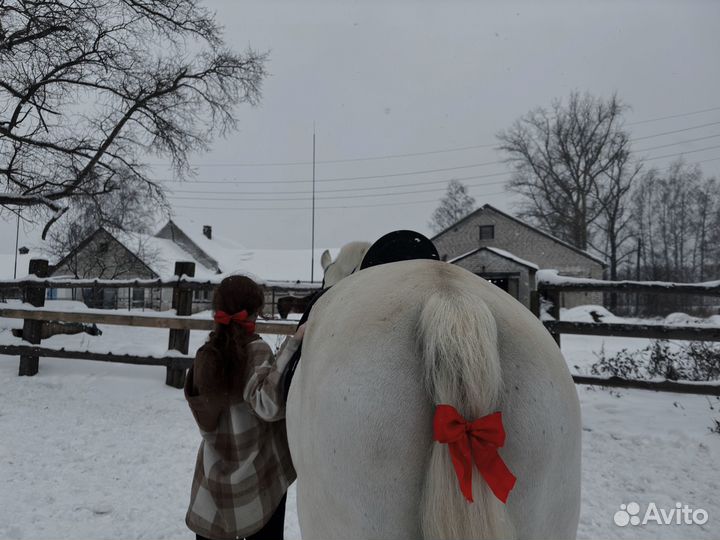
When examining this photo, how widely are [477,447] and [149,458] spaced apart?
375cm

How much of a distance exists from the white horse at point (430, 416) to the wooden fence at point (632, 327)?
389 centimetres

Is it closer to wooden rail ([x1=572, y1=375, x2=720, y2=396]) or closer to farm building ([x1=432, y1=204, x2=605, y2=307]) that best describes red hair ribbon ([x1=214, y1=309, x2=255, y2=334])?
wooden rail ([x1=572, y1=375, x2=720, y2=396])

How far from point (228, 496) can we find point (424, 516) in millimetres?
1097

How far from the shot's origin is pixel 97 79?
9328mm

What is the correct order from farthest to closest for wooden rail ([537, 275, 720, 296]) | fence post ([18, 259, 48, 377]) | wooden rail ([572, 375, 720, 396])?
1. fence post ([18, 259, 48, 377])
2. wooden rail ([537, 275, 720, 296])
3. wooden rail ([572, 375, 720, 396])

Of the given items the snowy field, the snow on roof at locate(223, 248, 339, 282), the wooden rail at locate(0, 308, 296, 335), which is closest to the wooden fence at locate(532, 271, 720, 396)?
the snowy field

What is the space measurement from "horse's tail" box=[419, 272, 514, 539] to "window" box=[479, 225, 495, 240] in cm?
2946

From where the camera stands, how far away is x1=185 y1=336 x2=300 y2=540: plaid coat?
1.70m

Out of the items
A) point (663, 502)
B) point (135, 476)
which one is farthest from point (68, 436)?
point (663, 502)

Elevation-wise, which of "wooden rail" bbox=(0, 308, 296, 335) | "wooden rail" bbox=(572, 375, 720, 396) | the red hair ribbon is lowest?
"wooden rail" bbox=(572, 375, 720, 396)

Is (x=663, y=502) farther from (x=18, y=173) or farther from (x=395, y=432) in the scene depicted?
(x=18, y=173)

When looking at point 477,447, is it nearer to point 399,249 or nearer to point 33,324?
point 399,249

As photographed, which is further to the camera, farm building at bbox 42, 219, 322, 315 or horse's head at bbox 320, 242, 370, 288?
farm building at bbox 42, 219, 322, 315

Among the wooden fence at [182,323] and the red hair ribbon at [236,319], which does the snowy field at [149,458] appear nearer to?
the wooden fence at [182,323]
